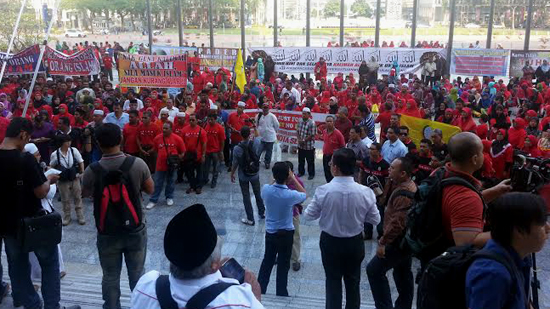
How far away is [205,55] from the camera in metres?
20.3

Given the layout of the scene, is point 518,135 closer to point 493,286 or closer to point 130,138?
point 130,138

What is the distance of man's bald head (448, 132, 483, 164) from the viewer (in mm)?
3047

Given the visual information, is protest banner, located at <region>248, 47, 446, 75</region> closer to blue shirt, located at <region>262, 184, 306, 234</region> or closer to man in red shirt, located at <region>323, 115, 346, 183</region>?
man in red shirt, located at <region>323, 115, 346, 183</region>

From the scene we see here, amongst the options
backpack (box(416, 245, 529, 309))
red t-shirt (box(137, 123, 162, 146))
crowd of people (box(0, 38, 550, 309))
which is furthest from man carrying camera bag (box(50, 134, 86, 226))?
backpack (box(416, 245, 529, 309))

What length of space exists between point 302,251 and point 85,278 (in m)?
2.90

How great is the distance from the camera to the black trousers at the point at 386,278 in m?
4.70

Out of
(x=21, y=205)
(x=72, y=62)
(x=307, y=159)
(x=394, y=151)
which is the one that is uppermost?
(x=72, y=62)

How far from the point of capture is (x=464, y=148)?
3049mm

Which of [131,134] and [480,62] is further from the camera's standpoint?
[480,62]

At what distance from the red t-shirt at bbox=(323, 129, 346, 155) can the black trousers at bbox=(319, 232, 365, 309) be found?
489 cm

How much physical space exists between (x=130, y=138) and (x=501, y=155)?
21.4 feet

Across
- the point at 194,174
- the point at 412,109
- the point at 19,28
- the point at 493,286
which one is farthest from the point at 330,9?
the point at 493,286

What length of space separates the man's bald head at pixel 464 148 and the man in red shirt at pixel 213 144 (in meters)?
7.59

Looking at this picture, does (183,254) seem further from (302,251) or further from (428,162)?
(428,162)
